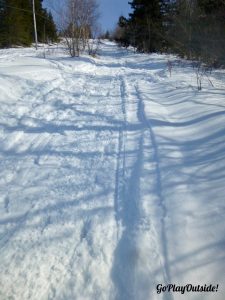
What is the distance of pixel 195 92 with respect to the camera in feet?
25.0

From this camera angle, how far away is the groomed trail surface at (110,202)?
7.14 ft

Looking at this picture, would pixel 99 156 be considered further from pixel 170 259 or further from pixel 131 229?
pixel 170 259

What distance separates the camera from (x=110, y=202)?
3.00 meters

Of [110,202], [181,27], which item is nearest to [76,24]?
[181,27]

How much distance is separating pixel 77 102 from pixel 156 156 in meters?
3.37

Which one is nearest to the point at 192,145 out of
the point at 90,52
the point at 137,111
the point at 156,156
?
the point at 156,156

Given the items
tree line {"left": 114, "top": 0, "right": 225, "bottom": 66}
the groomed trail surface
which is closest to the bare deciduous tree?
tree line {"left": 114, "top": 0, "right": 225, "bottom": 66}

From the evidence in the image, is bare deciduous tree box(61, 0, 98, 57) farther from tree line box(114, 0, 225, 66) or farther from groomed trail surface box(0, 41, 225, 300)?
groomed trail surface box(0, 41, 225, 300)

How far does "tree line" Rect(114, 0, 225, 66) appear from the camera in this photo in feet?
44.5

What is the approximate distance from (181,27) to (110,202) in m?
18.4

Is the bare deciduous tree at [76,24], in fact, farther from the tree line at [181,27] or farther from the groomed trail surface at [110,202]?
the groomed trail surface at [110,202]

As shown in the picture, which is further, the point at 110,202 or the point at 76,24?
the point at 76,24

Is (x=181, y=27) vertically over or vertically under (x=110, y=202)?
over

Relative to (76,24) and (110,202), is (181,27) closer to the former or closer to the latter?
(76,24)
